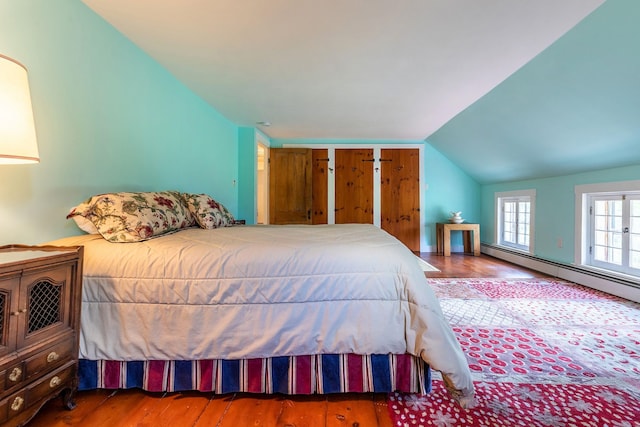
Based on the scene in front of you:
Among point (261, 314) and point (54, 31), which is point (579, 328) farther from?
point (54, 31)

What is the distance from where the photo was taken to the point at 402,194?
15.9 ft

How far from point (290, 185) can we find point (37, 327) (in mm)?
3639

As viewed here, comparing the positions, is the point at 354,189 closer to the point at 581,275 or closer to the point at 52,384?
the point at 581,275

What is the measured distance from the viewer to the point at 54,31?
4.81 feet

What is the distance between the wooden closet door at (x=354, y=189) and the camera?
4.82m

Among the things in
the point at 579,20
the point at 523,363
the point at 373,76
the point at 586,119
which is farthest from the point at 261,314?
the point at 586,119

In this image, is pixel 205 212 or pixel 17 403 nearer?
pixel 17 403

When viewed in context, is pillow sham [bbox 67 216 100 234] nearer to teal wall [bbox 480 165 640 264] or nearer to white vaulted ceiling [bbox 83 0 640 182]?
white vaulted ceiling [bbox 83 0 640 182]

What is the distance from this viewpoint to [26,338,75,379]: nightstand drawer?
37.2 inches

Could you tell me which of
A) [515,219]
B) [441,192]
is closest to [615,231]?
[515,219]

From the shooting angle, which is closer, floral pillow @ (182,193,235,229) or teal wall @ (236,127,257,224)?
floral pillow @ (182,193,235,229)

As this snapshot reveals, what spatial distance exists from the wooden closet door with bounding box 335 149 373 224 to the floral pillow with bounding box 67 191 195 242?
3.42 metres

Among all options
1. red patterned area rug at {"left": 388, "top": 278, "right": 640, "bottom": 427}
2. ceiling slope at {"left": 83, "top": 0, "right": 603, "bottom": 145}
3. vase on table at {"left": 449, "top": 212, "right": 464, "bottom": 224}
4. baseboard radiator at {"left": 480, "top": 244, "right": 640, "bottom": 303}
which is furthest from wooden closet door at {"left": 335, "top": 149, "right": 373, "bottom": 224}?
red patterned area rug at {"left": 388, "top": 278, "right": 640, "bottom": 427}

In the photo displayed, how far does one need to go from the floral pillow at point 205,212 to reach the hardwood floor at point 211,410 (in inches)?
42.5
